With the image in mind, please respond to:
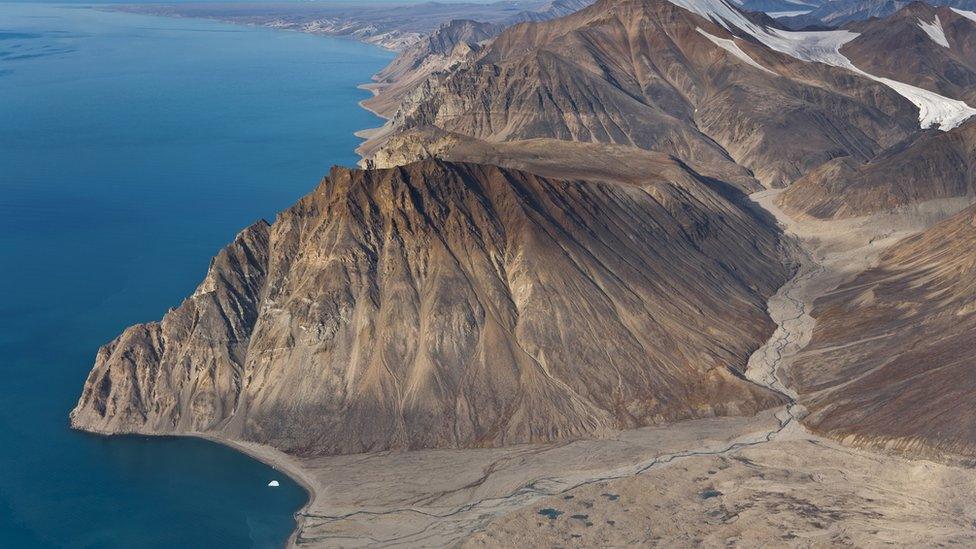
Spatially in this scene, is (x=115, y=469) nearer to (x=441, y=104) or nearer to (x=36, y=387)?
(x=36, y=387)

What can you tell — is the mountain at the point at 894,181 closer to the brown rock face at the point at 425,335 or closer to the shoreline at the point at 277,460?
the brown rock face at the point at 425,335

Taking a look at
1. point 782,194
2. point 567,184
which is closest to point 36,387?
point 567,184

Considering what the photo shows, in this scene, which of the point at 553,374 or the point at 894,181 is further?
the point at 894,181

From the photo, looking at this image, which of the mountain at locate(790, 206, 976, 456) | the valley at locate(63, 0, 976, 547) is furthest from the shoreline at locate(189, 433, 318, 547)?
the mountain at locate(790, 206, 976, 456)

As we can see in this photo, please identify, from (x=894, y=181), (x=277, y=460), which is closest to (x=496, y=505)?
(x=277, y=460)

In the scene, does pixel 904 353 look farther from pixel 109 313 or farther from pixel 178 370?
pixel 109 313

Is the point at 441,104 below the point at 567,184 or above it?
above

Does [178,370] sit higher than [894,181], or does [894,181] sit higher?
[894,181]
